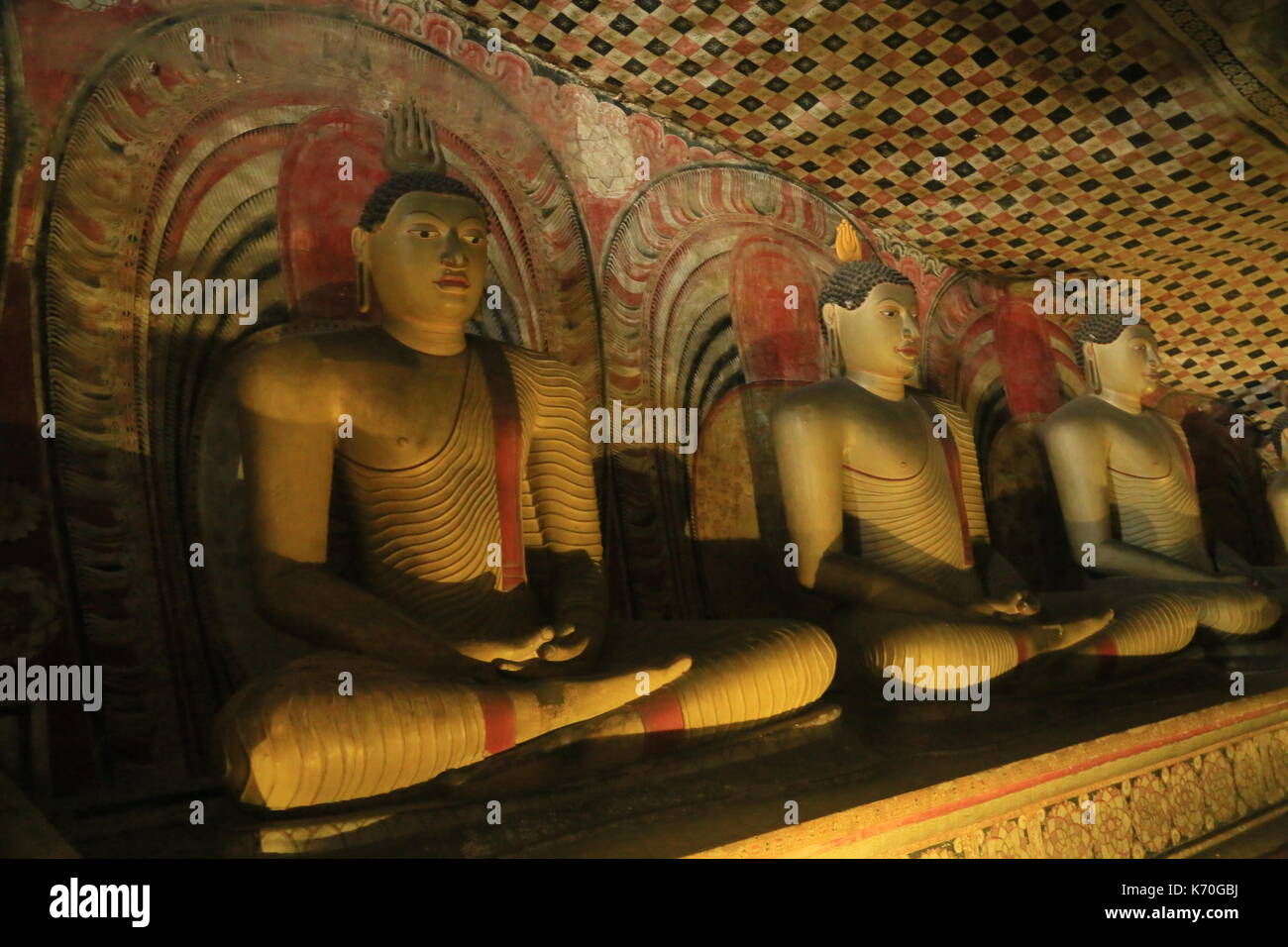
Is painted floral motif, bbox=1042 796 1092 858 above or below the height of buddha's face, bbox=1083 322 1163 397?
below

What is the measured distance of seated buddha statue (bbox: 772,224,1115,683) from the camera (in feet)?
12.1

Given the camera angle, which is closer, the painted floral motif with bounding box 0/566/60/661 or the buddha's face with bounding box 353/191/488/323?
the painted floral motif with bounding box 0/566/60/661

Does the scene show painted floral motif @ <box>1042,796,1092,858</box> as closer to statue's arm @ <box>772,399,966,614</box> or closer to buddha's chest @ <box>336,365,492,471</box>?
statue's arm @ <box>772,399,966,614</box>

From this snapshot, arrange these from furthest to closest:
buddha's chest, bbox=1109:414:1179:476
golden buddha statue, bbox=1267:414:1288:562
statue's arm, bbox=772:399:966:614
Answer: golden buddha statue, bbox=1267:414:1288:562
buddha's chest, bbox=1109:414:1179:476
statue's arm, bbox=772:399:966:614

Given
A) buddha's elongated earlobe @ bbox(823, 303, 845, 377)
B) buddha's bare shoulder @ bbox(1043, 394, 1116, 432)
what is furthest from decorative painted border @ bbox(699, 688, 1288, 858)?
buddha's elongated earlobe @ bbox(823, 303, 845, 377)

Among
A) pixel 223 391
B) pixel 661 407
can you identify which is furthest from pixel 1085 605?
pixel 223 391

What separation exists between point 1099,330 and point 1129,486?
0.78 m

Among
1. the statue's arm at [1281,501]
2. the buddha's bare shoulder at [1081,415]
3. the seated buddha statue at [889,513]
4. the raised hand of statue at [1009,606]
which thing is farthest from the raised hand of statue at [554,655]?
the statue's arm at [1281,501]

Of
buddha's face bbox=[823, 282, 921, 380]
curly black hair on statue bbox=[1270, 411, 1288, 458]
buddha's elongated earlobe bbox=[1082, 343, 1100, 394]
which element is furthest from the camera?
curly black hair on statue bbox=[1270, 411, 1288, 458]

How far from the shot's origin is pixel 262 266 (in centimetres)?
372

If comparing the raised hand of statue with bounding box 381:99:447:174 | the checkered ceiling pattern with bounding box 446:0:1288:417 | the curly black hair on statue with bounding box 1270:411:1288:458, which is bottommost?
the curly black hair on statue with bounding box 1270:411:1288:458

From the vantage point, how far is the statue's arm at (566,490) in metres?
3.48

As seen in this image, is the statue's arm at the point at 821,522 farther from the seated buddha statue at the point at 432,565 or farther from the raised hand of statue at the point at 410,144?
the raised hand of statue at the point at 410,144

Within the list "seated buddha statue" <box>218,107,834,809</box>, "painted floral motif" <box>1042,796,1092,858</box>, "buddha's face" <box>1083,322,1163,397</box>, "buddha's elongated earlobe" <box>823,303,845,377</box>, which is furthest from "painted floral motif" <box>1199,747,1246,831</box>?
"buddha's face" <box>1083,322,1163,397</box>
